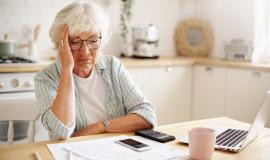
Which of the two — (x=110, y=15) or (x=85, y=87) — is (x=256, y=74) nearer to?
(x=110, y=15)

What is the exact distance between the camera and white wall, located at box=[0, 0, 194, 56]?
10.4 ft

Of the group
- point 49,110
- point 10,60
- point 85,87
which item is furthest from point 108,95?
point 10,60

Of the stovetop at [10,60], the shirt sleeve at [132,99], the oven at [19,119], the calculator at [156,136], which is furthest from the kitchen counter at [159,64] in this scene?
the calculator at [156,136]

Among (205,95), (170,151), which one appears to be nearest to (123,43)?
(205,95)

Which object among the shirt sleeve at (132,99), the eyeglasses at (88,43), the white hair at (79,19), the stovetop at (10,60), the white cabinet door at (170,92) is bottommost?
the white cabinet door at (170,92)

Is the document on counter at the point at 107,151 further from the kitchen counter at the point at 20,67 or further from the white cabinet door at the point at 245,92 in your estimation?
the white cabinet door at the point at 245,92

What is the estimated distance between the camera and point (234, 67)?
3.23 metres

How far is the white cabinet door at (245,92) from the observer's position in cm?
306

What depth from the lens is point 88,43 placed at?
168 centimetres

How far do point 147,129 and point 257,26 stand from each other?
7.33 ft

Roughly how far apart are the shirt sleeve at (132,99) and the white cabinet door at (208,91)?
Result: 175 cm

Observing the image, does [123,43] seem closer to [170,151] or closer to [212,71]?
[212,71]

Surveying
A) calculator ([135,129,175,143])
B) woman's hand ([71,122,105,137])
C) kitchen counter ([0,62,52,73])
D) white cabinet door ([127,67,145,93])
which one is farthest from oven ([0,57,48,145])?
white cabinet door ([127,67,145,93])

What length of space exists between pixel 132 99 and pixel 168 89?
178cm
